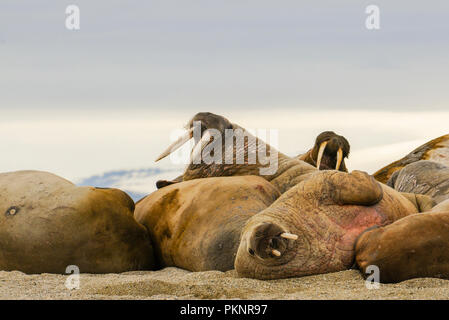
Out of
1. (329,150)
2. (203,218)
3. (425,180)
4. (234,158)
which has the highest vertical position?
(234,158)

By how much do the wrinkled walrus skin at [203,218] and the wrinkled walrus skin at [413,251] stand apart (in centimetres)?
175

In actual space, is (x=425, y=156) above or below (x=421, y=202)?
below

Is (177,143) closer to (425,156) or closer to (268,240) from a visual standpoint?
(268,240)

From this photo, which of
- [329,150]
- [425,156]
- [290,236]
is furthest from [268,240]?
[425,156]

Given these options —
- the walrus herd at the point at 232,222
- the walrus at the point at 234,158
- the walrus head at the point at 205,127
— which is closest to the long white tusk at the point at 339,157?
the walrus at the point at 234,158

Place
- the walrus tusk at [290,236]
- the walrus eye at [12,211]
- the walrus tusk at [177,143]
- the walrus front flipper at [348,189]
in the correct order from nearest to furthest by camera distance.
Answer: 1. the walrus tusk at [290,236]
2. the walrus front flipper at [348,189]
3. the walrus eye at [12,211]
4. the walrus tusk at [177,143]

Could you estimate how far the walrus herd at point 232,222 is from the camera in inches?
259

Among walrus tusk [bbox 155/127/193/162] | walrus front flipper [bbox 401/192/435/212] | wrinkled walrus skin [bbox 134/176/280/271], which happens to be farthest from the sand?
walrus tusk [bbox 155/127/193/162]

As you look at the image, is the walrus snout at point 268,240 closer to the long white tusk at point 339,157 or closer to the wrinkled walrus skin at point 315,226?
the wrinkled walrus skin at point 315,226

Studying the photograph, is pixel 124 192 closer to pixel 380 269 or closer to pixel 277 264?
pixel 277 264

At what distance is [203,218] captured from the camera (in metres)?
8.22

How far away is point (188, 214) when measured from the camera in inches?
332

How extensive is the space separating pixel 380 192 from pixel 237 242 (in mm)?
1611

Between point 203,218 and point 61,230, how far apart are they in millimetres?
1616
